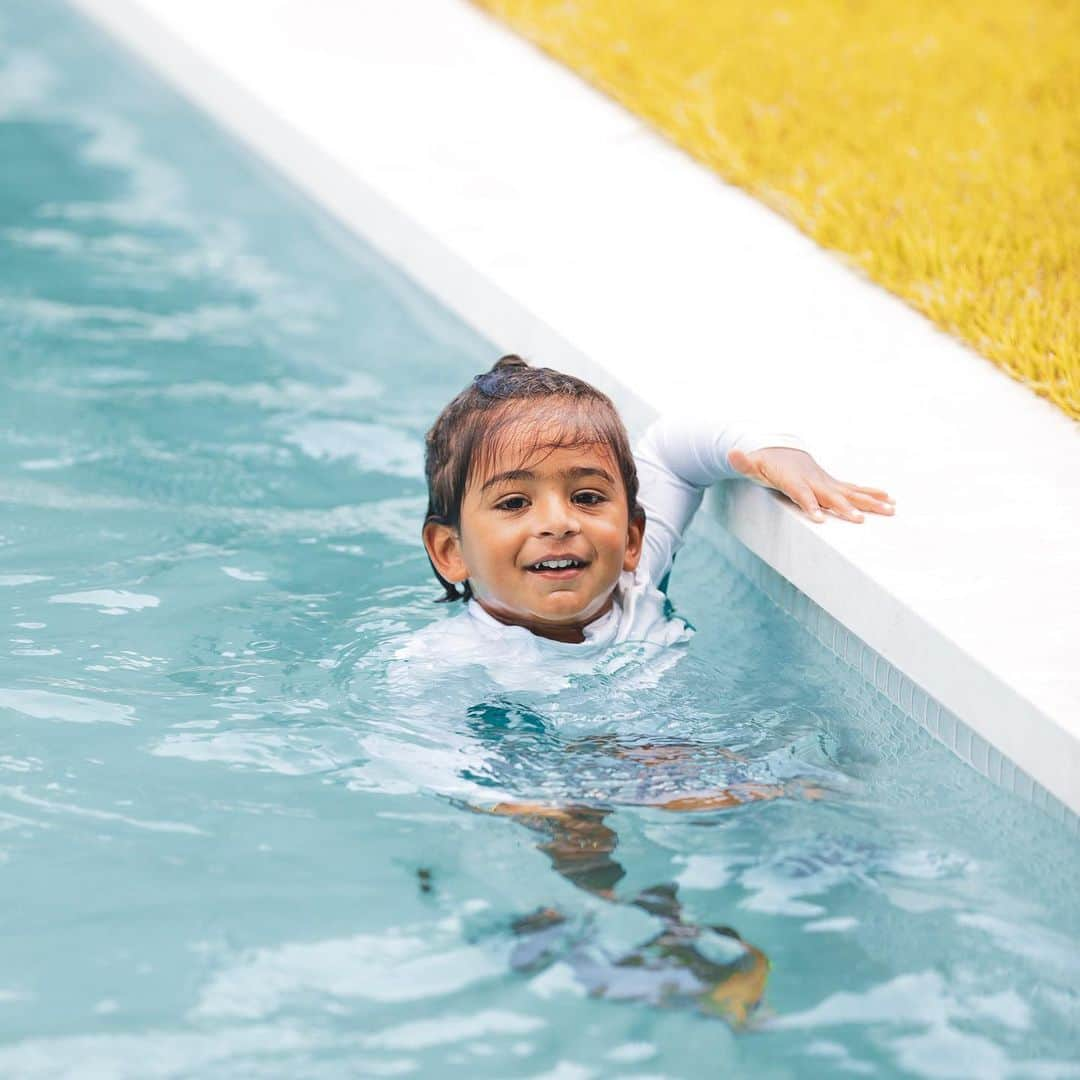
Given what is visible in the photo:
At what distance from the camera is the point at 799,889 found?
3180 mm

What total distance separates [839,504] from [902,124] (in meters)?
3.07

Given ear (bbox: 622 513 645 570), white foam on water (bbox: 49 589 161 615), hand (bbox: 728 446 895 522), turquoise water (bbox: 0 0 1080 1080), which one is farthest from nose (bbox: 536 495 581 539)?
white foam on water (bbox: 49 589 161 615)

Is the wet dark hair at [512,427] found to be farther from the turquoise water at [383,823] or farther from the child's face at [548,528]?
the turquoise water at [383,823]

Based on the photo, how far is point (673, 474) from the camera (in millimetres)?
4117

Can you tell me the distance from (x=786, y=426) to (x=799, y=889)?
143 centimetres

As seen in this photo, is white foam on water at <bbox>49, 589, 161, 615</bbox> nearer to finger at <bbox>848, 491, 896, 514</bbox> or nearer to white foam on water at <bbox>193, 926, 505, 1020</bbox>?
white foam on water at <bbox>193, 926, 505, 1020</bbox>

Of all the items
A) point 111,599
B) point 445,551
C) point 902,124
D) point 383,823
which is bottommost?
point 383,823

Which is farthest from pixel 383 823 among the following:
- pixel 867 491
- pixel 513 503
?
pixel 867 491

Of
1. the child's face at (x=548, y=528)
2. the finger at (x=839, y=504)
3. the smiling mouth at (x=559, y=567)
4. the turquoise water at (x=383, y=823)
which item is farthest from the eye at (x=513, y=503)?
the finger at (x=839, y=504)

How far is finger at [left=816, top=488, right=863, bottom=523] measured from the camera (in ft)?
12.5

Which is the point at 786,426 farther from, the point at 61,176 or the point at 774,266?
the point at 61,176

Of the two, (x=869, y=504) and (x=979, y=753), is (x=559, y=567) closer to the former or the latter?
(x=869, y=504)

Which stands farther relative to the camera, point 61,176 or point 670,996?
point 61,176

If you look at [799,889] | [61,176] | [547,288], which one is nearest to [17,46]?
[61,176]
